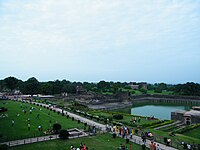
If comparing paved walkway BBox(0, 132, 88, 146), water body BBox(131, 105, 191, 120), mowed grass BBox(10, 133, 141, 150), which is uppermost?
paved walkway BBox(0, 132, 88, 146)

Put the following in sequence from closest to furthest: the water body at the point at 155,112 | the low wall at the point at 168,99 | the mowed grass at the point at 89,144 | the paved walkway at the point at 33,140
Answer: the mowed grass at the point at 89,144 < the paved walkway at the point at 33,140 < the water body at the point at 155,112 < the low wall at the point at 168,99

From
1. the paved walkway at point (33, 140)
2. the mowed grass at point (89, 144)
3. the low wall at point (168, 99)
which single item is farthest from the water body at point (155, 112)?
the paved walkway at point (33, 140)

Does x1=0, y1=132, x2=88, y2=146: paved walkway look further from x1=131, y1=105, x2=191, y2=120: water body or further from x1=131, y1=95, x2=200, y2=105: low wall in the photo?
x1=131, y1=95, x2=200, y2=105: low wall

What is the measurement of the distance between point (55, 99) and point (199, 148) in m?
51.3

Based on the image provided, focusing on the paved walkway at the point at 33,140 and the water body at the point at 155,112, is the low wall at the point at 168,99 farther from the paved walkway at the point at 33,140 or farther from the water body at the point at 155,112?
the paved walkway at the point at 33,140

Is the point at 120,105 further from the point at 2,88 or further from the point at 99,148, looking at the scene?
the point at 2,88

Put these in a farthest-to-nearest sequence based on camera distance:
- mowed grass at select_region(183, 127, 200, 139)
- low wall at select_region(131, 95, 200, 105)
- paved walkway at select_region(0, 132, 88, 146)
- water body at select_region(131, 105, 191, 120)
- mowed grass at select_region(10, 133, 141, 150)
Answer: low wall at select_region(131, 95, 200, 105) < water body at select_region(131, 105, 191, 120) < mowed grass at select_region(183, 127, 200, 139) < paved walkway at select_region(0, 132, 88, 146) < mowed grass at select_region(10, 133, 141, 150)

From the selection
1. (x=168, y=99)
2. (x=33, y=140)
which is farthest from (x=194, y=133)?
(x=168, y=99)

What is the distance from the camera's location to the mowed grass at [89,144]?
807 inches

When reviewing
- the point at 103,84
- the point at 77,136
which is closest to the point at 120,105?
the point at 77,136

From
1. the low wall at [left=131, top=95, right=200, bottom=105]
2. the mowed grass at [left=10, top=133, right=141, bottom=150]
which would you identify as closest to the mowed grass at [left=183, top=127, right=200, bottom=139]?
the mowed grass at [left=10, top=133, right=141, bottom=150]

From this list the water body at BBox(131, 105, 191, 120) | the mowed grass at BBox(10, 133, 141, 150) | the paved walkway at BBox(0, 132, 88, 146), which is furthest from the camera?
the water body at BBox(131, 105, 191, 120)

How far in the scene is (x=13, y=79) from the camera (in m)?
87.5

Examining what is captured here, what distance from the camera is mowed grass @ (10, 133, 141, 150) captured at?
807 inches
